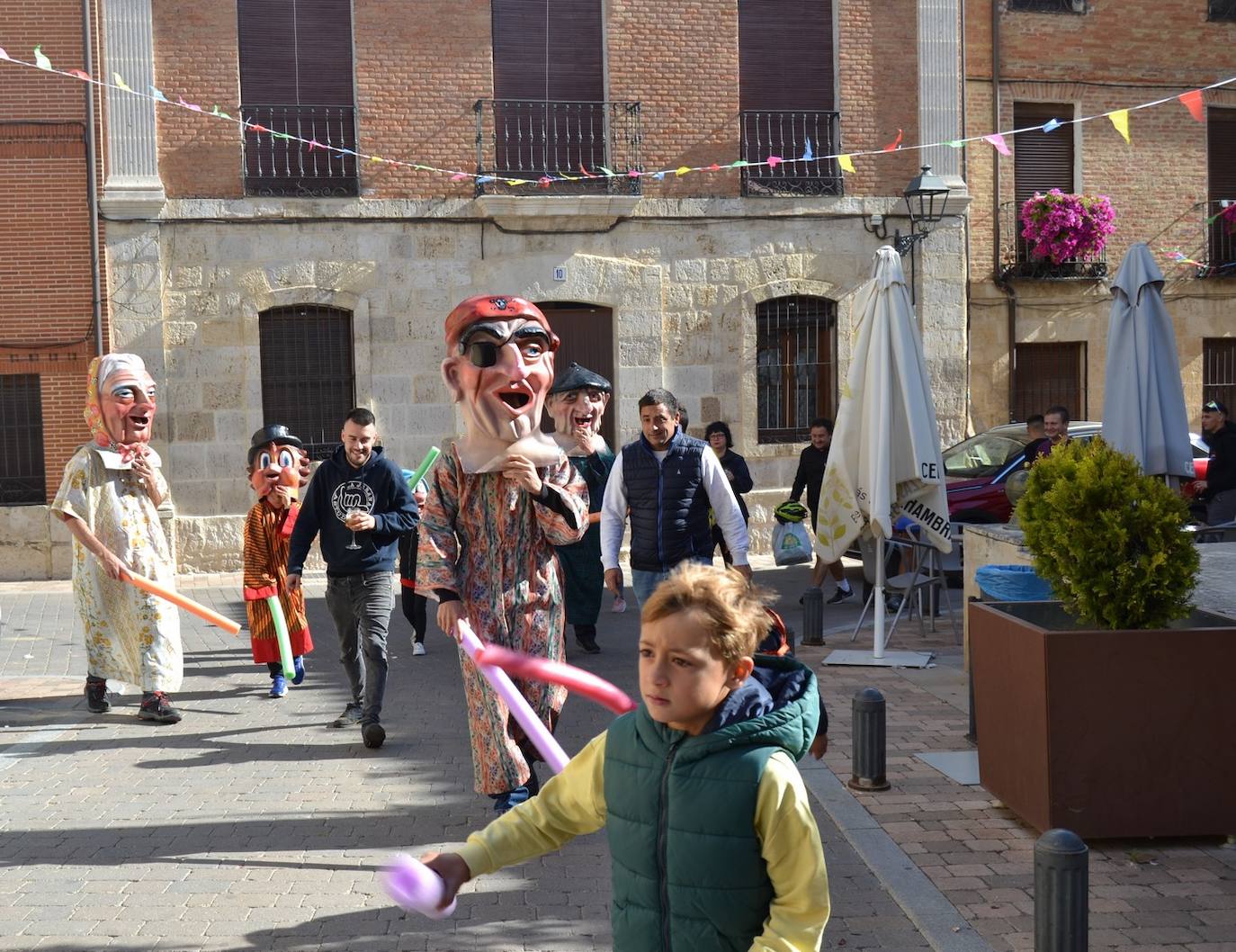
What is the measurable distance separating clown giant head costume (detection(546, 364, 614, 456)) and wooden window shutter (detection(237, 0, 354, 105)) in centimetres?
893

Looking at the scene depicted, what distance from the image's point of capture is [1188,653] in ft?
18.1

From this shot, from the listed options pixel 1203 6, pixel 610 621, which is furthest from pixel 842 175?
pixel 610 621

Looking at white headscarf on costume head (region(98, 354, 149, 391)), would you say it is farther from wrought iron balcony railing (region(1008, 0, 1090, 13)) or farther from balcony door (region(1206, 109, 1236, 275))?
balcony door (region(1206, 109, 1236, 275))

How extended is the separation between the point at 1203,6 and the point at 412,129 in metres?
11.0

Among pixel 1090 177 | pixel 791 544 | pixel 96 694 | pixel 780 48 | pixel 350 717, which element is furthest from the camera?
pixel 1090 177

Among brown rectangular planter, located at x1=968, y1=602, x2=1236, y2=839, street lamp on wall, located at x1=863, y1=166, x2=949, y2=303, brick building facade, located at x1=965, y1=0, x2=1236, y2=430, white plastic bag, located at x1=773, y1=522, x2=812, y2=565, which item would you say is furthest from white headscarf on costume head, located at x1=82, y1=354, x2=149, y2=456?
brick building facade, located at x1=965, y1=0, x2=1236, y2=430

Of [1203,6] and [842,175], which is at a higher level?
[1203,6]

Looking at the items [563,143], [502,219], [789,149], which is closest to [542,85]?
[563,143]

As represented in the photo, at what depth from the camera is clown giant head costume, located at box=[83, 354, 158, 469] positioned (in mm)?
8523

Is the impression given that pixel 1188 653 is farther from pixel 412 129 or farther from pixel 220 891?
pixel 412 129

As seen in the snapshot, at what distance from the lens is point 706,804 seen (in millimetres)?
2893

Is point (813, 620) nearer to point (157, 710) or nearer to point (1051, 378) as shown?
point (157, 710)

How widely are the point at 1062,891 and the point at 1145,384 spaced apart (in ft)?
21.6

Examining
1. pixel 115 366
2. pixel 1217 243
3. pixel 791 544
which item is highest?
pixel 1217 243
